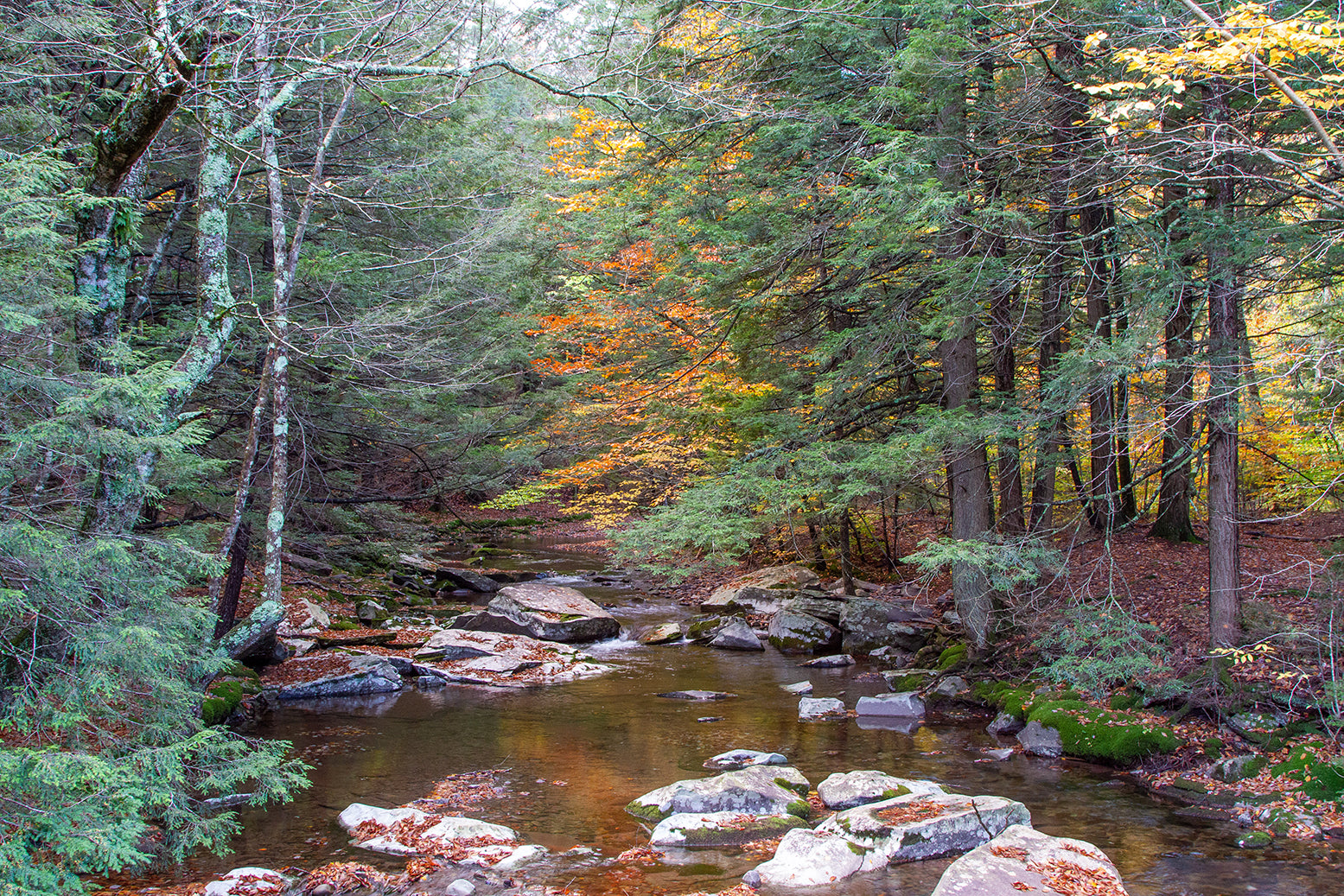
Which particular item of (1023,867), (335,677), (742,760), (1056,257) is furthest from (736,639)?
(1023,867)

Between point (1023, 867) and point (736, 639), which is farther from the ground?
point (1023, 867)

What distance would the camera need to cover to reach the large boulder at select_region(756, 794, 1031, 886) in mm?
6039

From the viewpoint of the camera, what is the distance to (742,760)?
29.2 ft

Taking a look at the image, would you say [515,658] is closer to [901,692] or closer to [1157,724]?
[901,692]

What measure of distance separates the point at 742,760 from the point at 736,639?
6449 millimetres

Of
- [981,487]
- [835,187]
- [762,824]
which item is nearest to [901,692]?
[981,487]

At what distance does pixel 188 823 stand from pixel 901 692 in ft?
28.3

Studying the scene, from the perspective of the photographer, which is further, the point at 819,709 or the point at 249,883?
the point at 819,709

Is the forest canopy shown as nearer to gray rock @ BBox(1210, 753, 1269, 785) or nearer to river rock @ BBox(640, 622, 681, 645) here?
gray rock @ BBox(1210, 753, 1269, 785)

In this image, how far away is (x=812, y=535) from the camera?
800 inches

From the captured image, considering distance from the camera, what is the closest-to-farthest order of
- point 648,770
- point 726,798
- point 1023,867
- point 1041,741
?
point 1023,867, point 726,798, point 648,770, point 1041,741

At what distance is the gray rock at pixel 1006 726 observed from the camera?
9.88 metres

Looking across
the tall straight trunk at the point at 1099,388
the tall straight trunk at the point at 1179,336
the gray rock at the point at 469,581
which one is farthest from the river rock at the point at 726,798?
the gray rock at the point at 469,581

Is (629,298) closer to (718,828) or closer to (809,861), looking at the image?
(718,828)
